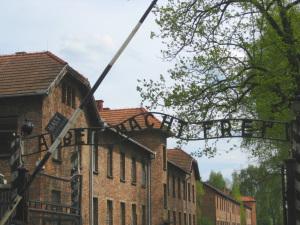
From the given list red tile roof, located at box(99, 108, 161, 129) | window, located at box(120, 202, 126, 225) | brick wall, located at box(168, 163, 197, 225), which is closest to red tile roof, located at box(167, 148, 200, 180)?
brick wall, located at box(168, 163, 197, 225)

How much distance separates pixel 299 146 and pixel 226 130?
2.55 m

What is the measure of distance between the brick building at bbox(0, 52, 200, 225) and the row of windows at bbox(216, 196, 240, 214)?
140 ft

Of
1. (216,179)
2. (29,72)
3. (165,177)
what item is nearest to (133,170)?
(165,177)

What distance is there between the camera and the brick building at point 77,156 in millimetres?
16750

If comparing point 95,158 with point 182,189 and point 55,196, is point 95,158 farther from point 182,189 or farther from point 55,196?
point 182,189

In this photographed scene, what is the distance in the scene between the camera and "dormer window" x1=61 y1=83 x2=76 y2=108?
93.2ft

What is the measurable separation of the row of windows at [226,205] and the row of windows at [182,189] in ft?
74.8

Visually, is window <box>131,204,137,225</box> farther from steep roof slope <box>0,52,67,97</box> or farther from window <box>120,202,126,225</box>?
steep roof slope <box>0,52,67,97</box>

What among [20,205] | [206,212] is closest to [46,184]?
[20,205]

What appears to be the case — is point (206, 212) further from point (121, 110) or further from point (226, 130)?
point (226, 130)

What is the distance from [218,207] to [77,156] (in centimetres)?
7045

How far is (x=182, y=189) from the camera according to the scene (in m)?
57.6

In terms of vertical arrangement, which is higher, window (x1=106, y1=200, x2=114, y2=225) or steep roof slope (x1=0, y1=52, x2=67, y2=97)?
steep roof slope (x1=0, y1=52, x2=67, y2=97)

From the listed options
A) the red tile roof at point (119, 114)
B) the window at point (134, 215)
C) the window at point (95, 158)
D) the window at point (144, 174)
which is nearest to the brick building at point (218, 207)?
the red tile roof at point (119, 114)
